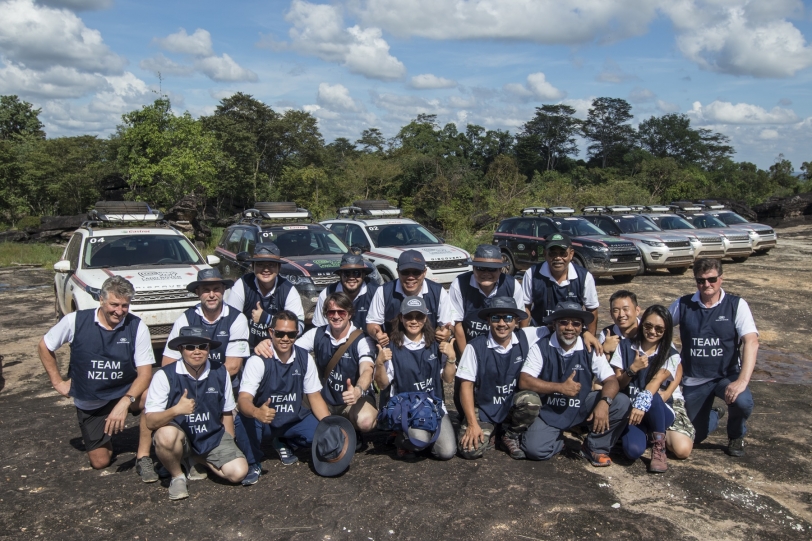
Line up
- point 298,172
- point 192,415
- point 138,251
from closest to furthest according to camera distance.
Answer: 1. point 192,415
2. point 138,251
3. point 298,172

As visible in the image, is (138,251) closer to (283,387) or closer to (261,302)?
(261,302)

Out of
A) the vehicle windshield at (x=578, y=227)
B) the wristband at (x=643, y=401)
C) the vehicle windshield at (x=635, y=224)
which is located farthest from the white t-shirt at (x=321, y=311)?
the vehicle windshield at (x=635, y=224)

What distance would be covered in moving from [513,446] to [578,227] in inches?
482

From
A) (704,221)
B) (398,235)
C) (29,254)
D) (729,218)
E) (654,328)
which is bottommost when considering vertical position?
(29,254)

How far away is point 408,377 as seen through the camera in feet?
17.0

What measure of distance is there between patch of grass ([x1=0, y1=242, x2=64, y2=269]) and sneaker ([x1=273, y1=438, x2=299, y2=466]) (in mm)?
16373

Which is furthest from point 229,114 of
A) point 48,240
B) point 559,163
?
point 559,163

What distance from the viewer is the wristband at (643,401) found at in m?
5.04

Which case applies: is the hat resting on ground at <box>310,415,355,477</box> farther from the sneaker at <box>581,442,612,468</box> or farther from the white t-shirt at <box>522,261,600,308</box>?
the white t-shirt at <box>522,261,600,308</box>

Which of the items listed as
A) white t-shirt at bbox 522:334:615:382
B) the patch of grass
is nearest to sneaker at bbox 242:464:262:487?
white t-shirt at bbox 522:334:615:382

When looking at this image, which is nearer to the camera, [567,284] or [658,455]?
[658,455]

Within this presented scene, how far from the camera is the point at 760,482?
15.6 ft

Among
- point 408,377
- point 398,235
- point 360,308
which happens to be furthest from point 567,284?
point 398,235

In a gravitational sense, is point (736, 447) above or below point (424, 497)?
above
